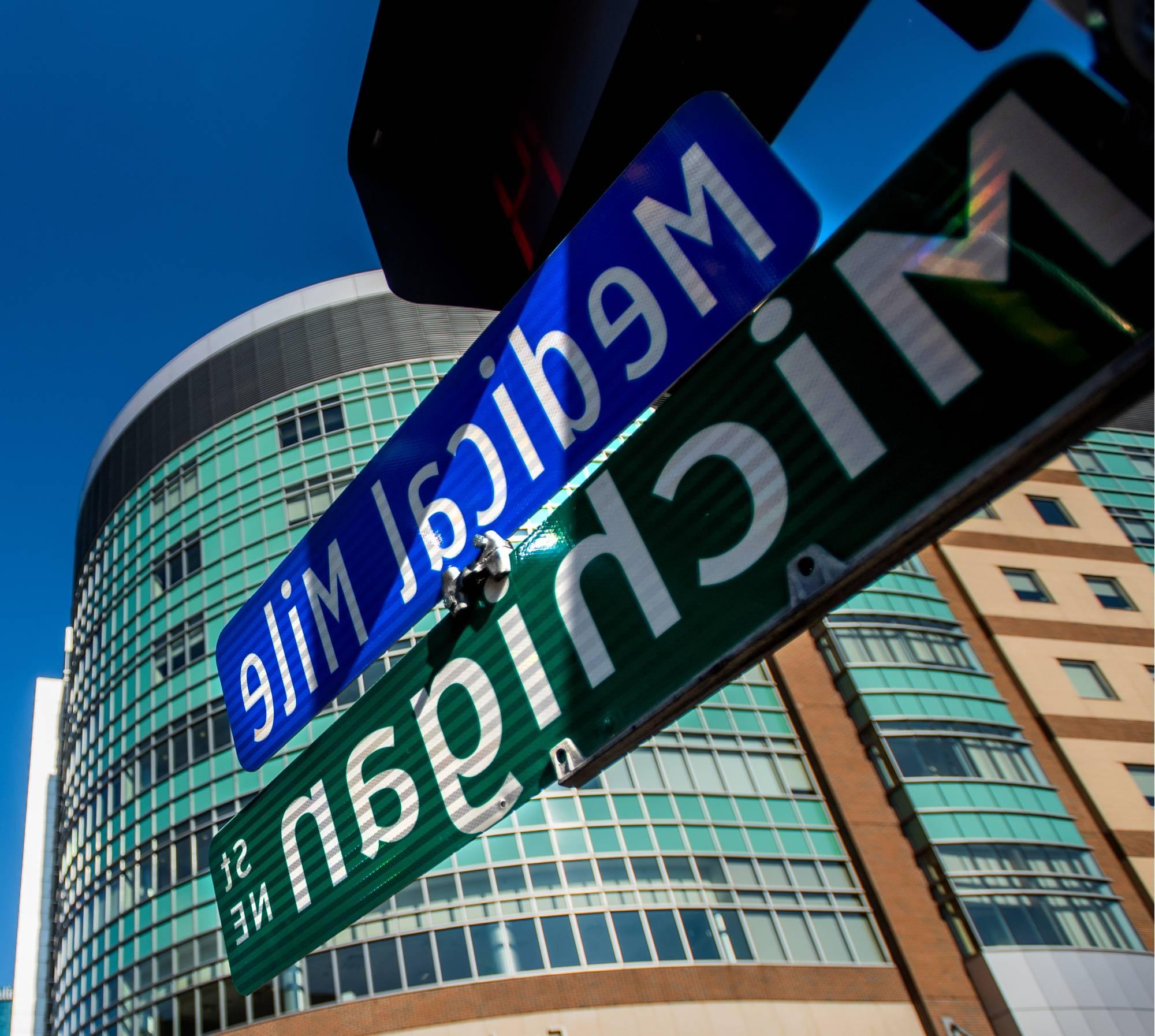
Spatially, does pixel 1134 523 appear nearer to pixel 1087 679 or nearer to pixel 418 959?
pixel 1087 679

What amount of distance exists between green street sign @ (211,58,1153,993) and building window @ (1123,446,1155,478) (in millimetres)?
44244

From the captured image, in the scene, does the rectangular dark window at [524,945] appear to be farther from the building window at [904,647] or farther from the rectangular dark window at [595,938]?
the building window at [904,647]

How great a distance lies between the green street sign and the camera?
1256 millimetres

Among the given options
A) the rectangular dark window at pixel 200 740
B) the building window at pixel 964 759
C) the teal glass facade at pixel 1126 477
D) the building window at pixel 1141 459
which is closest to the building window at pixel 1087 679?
the building window at pixel 964 759

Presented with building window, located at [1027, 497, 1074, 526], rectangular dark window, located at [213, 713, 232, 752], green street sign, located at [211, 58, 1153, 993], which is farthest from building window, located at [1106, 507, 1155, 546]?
green street sign, located at [211, 58, 1153, 993]

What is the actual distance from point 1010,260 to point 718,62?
1.06m

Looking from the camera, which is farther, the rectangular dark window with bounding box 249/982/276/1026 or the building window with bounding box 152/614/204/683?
the building window with bounding box 152/614/204/683

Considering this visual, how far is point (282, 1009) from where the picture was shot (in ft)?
78.1

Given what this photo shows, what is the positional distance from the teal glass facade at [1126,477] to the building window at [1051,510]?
207cm

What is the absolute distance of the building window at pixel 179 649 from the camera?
32.1 m

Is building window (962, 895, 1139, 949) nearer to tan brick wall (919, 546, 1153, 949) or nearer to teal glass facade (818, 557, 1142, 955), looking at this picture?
teal glass facade (818, 557, 1142, 955)

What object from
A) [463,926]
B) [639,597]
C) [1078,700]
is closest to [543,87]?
[639,597]

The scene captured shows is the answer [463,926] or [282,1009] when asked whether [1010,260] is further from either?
[282,1009]

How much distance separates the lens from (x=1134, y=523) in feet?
123
